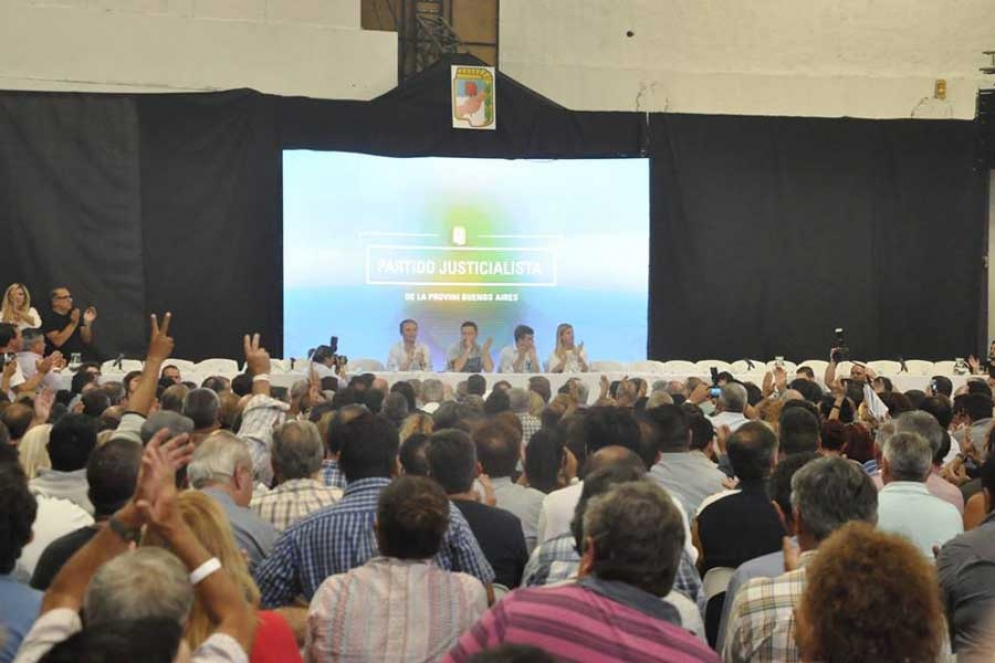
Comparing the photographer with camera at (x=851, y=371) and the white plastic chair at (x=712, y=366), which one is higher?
the photographer with camera at (x=851, y=371)

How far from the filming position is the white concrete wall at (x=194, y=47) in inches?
575

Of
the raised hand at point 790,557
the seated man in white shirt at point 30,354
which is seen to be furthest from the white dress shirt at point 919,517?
the seated man in white shirt at point 30,354

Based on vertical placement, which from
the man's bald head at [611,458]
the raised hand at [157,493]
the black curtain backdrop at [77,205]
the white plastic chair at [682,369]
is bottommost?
the white plastic chair at [682,369]

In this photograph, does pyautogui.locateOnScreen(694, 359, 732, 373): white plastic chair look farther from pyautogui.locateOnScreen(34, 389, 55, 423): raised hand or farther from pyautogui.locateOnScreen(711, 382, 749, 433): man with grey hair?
pyautogui.locateOnScreen(34, 389, 55, 423): raised hand

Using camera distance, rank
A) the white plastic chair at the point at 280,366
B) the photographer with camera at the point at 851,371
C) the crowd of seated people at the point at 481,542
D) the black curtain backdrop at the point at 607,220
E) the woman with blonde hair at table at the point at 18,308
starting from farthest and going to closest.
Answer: the black curtain backdrop at the point at 607,220 < the woman with blonde hair at table at the point at 18,308 < the white plastic chair at the point at 280,366 < the photographer with camera at the point at 851,371 < the crowd of seated people at the point at 481,542

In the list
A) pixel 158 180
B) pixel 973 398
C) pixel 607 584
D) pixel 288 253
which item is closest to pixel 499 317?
pixel 288 253

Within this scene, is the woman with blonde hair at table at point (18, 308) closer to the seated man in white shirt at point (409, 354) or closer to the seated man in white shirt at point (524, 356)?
the seated man in white shirt at point (409, 354)

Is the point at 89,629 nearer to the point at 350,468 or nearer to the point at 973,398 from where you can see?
the point at 350,468

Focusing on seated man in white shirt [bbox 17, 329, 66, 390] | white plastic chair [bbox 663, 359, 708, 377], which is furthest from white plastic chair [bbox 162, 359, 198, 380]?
white plastic chair [bbox 663, 359, 708, 377]

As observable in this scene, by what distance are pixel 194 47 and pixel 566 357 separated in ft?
18.8

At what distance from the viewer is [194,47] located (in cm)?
1500

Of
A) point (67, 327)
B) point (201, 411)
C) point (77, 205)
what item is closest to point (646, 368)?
point (67, 327)

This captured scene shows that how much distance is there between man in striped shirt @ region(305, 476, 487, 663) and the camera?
308cm

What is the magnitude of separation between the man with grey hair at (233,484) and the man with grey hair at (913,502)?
81.5 inches
